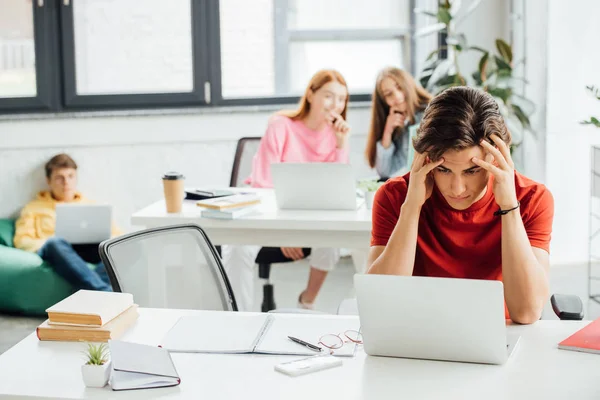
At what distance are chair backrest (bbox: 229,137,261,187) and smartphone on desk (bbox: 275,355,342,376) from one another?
7.79 ft

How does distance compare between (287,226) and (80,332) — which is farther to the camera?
(287,226)

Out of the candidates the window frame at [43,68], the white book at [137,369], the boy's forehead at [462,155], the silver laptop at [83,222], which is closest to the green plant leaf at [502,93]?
the silver laptop at [83,222]

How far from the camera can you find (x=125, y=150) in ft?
16.4

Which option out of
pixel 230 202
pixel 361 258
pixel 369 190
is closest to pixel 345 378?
pixel 230 202

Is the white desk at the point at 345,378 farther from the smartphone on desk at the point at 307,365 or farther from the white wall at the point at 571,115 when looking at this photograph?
the white wall at the point at 571,115

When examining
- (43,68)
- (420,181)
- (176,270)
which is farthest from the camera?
(43,68)

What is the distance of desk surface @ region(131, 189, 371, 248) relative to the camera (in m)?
3.14

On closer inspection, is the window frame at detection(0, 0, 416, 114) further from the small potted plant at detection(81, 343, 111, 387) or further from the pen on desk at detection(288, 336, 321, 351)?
the small potted plant at detection(81, 343, 111, 387)

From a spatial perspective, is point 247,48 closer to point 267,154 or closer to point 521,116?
point 267,154

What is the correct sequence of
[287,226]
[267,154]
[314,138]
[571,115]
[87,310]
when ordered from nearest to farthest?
[87,310] → [287,226] → [267,154] → [314,138] → [571,115]

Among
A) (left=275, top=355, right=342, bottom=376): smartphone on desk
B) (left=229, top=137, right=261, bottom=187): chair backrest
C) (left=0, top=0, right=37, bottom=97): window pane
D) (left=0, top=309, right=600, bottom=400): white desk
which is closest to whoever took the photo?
(left=0, top=309, right=600, bottom=400): white desk

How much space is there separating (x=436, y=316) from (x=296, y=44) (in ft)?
12.6

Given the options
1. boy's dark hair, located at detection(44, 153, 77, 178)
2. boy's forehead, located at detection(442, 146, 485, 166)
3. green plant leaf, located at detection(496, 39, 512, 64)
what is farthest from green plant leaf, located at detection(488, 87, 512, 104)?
boy's forehead, located at detection(442, 146, 485, 166)

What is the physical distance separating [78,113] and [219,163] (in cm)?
86
